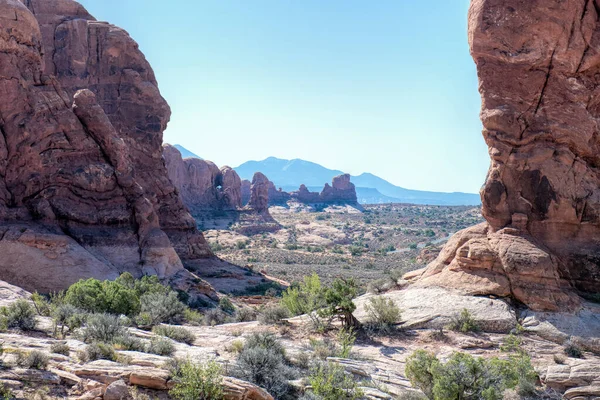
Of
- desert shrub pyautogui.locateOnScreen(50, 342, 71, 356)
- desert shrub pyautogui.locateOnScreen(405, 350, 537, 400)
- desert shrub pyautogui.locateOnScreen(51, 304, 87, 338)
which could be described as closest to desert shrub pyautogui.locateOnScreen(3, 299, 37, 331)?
desert shrub pyautogui.locateOnScreen(51, 304, 87, 338)

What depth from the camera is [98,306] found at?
15.3 m

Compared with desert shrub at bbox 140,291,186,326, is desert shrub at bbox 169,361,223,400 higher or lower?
higher

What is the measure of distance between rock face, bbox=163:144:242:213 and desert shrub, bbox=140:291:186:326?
58.6 meters

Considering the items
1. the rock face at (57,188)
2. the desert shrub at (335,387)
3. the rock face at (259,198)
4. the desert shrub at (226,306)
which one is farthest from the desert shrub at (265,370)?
the rock face at (259,198)

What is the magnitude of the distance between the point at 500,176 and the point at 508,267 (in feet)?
11.6

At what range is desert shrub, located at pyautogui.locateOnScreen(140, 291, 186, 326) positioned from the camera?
1641 cm

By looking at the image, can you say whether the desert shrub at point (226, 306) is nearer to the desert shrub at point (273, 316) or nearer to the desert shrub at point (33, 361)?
the desert shrub at point (273, 316)

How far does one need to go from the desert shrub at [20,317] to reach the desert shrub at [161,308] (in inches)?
164

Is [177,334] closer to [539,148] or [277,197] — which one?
[539,148]

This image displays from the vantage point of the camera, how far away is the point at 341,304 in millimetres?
14891

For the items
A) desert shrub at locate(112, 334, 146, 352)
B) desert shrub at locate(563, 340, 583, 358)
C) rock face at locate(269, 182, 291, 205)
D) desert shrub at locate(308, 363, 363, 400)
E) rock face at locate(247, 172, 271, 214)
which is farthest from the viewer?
rock face at locate(269, 182, 291, 205)

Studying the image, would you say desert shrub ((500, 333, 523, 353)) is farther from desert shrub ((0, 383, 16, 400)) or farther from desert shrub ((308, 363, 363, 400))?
desert shrub ((0, 383, 16, 400))

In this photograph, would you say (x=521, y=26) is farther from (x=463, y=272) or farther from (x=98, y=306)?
(x=98, y=306)

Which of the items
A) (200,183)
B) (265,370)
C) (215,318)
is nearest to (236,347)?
(265,370)
